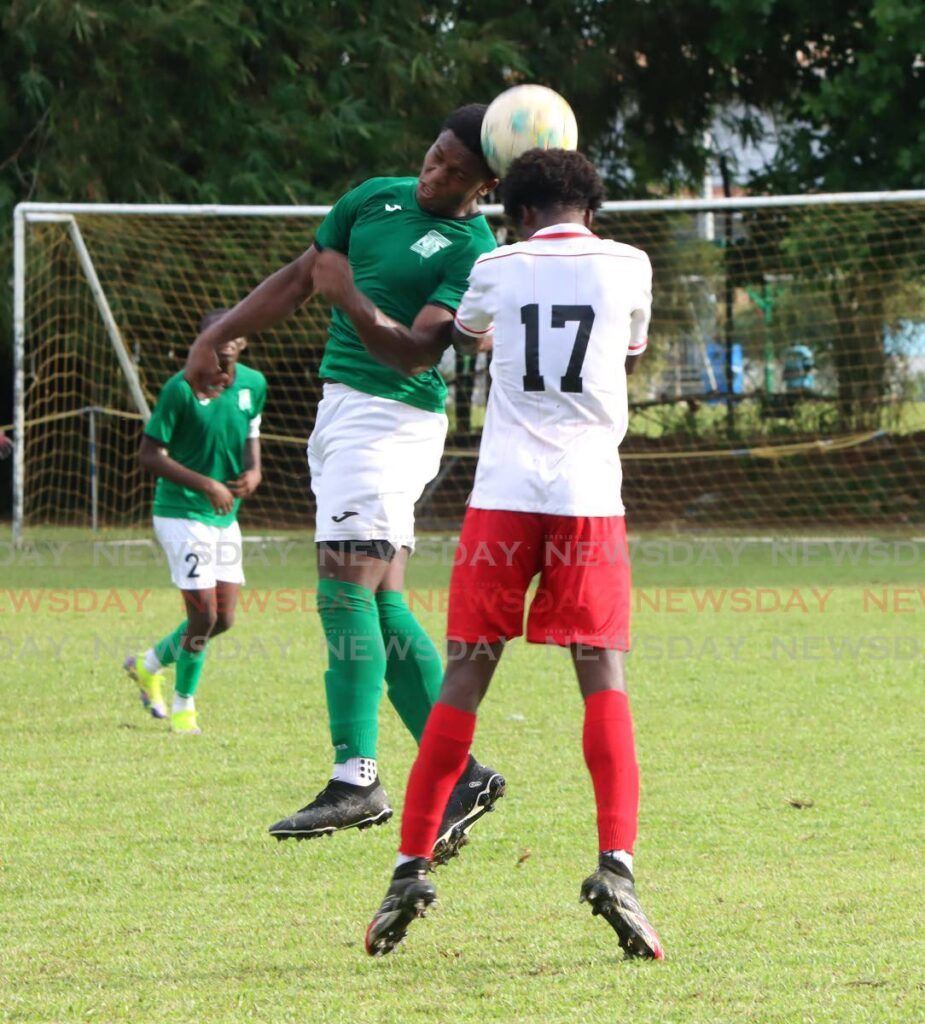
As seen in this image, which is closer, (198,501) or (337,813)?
(337,813)

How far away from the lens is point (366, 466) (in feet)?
15.9

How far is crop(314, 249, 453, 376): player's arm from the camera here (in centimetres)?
446

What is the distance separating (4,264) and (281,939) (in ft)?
48.3

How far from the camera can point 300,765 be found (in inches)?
256

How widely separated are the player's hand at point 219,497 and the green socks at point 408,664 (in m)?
2.96

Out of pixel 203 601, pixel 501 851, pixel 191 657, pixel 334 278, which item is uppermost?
pixel 334 278

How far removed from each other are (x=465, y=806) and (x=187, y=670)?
337 cm

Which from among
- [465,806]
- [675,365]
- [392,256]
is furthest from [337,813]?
[675,365]

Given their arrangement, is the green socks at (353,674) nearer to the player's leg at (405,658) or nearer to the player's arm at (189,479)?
the player's leg at (405,658)

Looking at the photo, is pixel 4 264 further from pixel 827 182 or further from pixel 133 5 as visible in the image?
pixel 827 182

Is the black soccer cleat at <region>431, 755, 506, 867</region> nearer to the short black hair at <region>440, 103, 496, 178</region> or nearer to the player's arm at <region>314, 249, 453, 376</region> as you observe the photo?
the player's arm at <region>314, 249, 453, 376</region>

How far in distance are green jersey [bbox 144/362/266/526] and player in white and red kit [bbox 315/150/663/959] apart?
4.15m

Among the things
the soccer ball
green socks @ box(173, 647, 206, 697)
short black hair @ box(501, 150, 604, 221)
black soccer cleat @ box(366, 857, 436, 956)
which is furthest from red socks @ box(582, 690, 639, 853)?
green socks @ box(173, 647, 206, 697)

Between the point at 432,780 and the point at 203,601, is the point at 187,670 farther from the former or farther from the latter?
the point at 432,780
